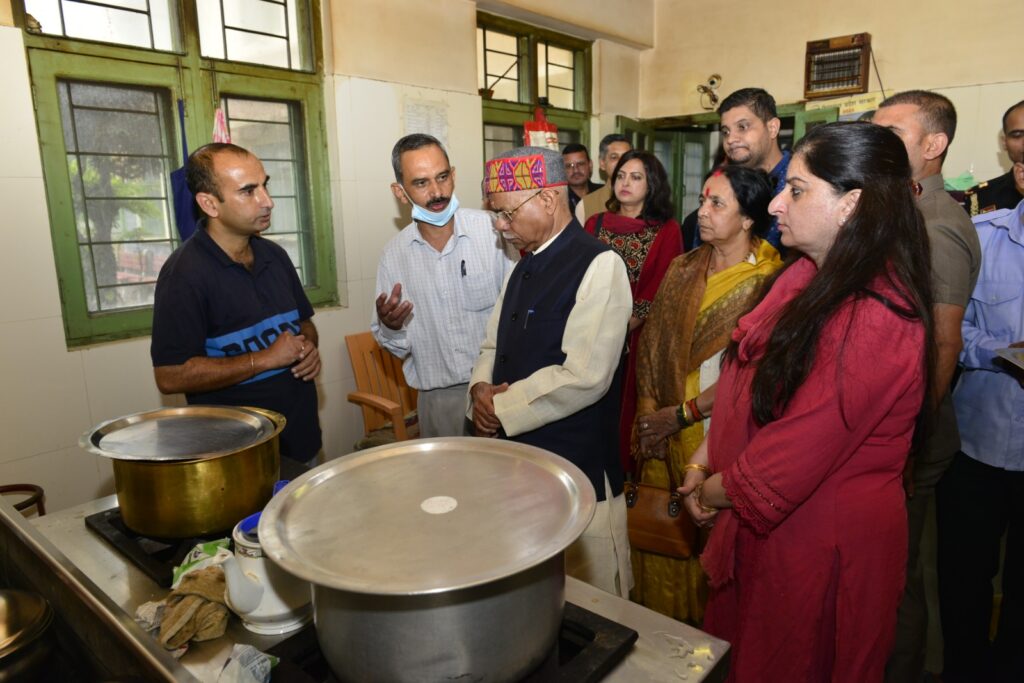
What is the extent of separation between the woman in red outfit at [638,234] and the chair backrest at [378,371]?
4.39ft

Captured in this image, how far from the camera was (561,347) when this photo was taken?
1.67 metres

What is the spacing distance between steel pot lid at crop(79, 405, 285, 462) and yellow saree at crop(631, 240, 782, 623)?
1.39 metres

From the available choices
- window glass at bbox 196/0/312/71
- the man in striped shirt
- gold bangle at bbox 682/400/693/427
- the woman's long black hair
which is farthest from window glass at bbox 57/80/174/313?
the woman's long black hair

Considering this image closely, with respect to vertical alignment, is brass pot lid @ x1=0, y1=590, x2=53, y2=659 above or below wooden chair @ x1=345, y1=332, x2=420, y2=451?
above

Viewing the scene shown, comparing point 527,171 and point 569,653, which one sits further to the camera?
point 527,171

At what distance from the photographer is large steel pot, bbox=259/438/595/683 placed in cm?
68

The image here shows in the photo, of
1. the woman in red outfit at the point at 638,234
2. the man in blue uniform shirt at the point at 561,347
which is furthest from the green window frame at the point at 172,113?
the man in blue uniform shirt at the point at 561,347

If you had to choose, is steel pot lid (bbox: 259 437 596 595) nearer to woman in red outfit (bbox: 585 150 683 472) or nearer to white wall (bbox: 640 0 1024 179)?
woman in red outfit (bbox: 585 150 683 472)

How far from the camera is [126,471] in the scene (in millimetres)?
1116

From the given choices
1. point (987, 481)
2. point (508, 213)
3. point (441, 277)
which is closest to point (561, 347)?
point (508, 213)

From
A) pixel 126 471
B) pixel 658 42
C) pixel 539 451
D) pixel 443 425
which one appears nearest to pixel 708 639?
pixel 539 451

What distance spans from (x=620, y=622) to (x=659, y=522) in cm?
117

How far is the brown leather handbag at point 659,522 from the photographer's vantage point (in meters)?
2.06

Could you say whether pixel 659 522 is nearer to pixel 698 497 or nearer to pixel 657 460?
pixel 657 460
